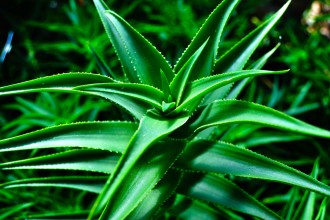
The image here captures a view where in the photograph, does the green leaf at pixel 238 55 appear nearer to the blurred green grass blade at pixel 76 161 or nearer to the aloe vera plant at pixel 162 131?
the aloe vera plant at pixel 162 131

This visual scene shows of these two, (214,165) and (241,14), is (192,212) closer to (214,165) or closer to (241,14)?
(214,165)

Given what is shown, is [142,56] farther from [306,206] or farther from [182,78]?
[306,206]

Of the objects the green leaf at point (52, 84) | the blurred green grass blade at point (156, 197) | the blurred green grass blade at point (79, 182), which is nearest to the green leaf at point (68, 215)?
the blurred green grass blade at point (79, 182)

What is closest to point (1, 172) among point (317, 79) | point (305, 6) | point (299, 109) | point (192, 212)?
point (192, 212)

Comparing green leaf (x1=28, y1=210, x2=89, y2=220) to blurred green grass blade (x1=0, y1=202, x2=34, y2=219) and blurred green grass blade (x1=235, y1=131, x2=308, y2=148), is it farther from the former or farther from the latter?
blurred green grass blade (x1=235, y1=131, x2=308, y2=148)

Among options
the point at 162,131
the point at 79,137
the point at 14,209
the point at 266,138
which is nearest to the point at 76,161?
the point at 79,137

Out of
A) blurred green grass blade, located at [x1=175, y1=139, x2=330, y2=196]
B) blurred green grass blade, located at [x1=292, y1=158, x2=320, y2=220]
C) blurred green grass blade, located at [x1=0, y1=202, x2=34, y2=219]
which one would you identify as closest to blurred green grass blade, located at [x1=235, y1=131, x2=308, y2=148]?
blurred green grass blade, located at [x1=292, y1=158, x2=320, y2=220]
